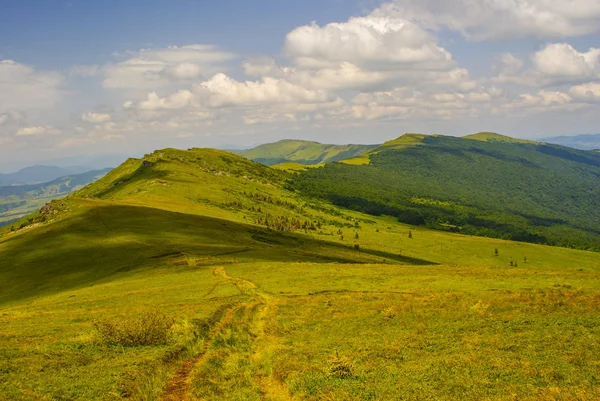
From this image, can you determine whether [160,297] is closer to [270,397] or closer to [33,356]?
[33,356]

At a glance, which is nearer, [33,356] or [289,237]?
[33,356]

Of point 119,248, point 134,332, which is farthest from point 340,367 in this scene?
point 119,248

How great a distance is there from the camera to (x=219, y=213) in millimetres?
169625

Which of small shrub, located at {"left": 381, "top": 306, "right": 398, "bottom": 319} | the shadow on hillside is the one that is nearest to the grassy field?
small shrub, located at {"left": 381, "top": 306, "right": 398, "bottom": 319}

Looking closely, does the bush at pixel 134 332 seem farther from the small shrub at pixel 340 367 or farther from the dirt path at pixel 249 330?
the small shrub at pixel 340 367

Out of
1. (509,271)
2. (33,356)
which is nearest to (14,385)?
(33,356)

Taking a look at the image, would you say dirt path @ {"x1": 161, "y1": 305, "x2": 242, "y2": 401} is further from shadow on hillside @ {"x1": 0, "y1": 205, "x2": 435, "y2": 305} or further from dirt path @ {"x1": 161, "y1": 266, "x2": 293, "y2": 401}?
shadow on hillside @ {"x1": 0, "y1": 205, "x2": 435, "y2": 305}

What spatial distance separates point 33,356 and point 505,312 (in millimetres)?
41538

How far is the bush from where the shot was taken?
34062 mm

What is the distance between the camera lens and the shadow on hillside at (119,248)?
72500 millimetres

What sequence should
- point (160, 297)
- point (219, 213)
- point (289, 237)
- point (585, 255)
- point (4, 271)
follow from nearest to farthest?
1. point (160, 297)
2. point (4, 271)
3. point (289, 237)
4. point (219, 213)
5. point (585, 255)

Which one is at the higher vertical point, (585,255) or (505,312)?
(505,312)

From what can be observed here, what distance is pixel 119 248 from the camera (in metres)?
85.6

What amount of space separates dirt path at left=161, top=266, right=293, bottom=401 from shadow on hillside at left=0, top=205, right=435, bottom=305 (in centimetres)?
2126
